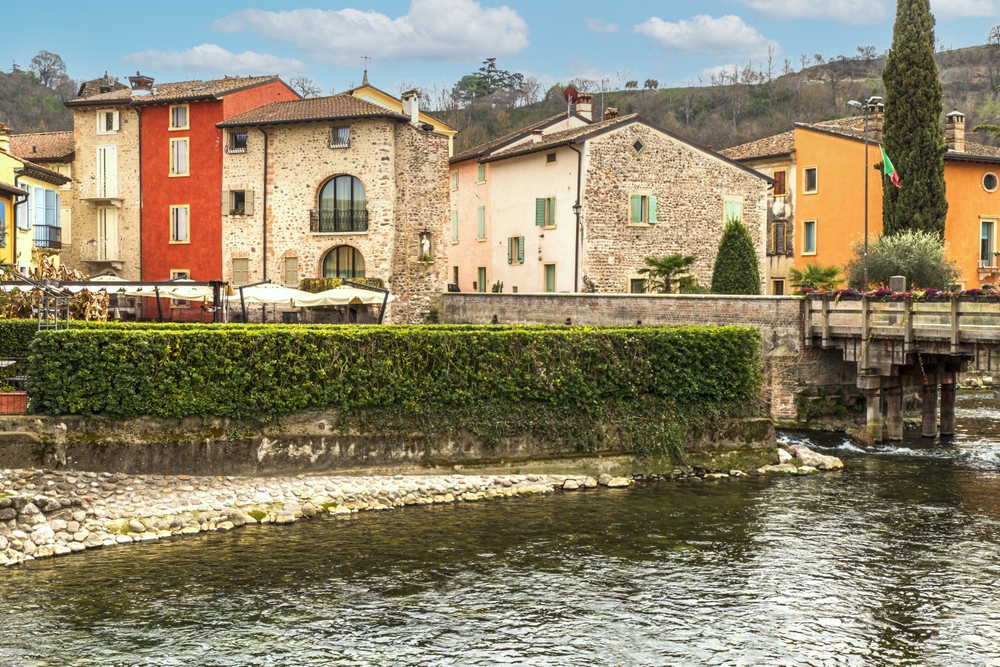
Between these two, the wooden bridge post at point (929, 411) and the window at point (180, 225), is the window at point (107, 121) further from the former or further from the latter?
the wooden bridge post at point (929, 411)

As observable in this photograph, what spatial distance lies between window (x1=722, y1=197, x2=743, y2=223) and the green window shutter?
13.7 feet

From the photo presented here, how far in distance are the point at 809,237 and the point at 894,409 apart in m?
21.7

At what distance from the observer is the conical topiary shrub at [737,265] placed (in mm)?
39500

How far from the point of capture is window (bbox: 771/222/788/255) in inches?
2079

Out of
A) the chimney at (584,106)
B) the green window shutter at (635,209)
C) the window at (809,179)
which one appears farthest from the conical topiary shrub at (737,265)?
the chimney at (584,106)

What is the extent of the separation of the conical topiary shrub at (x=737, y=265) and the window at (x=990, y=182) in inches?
604

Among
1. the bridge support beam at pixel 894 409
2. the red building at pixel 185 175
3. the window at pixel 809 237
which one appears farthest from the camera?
the window at pixel 809 237

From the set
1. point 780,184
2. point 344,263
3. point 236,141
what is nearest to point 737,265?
point 780,184

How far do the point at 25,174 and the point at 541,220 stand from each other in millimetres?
20811

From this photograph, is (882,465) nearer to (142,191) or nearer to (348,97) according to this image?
(348,97)

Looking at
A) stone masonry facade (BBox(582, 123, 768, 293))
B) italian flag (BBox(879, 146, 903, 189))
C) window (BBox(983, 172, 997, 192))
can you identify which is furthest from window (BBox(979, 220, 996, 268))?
stone masonry facade (BBox(582, 123, 768, 293))

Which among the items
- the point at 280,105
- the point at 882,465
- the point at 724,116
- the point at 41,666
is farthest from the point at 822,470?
the point at 724,116

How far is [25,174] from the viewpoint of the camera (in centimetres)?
3969

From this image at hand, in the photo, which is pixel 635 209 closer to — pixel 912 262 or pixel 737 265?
pixel 737 265
